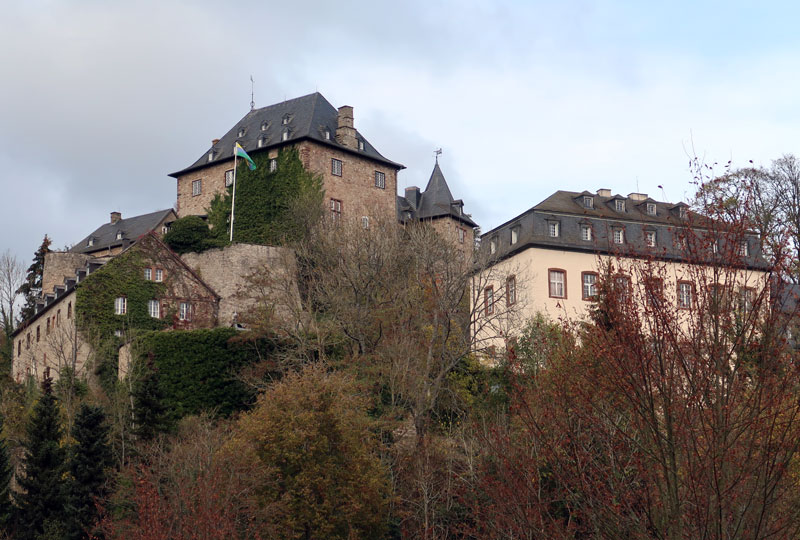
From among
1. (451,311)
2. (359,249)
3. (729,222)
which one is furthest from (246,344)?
(729,222)

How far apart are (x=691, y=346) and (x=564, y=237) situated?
32.2 metres

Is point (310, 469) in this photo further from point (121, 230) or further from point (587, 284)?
point (121, 230)

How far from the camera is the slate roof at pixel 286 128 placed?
53.3 m

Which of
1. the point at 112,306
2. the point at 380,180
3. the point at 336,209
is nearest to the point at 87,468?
the point at 112,306

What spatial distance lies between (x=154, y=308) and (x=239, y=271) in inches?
171

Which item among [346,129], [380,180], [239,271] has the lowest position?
[239,271]

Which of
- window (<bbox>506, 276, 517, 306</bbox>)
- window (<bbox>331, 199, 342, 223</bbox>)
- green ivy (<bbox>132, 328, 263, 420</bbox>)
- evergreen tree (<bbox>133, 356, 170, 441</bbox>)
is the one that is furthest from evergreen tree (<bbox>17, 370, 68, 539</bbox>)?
window (<bbox>331, 199, 342, 223</bbox>)

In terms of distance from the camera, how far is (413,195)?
207 feet

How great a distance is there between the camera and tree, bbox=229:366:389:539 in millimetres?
25406

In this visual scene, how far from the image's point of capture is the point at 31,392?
44.4m

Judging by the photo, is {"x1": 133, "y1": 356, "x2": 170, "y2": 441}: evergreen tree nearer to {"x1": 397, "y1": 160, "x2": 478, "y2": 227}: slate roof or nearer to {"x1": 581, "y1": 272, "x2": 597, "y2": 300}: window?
{"x1": 581, "y1": 272, "x2": 597, "y2": 300}: window

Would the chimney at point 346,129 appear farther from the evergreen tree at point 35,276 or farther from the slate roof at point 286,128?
the evergreen tree at point 35,276

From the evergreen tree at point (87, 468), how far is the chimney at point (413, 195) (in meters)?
33.4

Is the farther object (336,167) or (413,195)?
(413,195)
